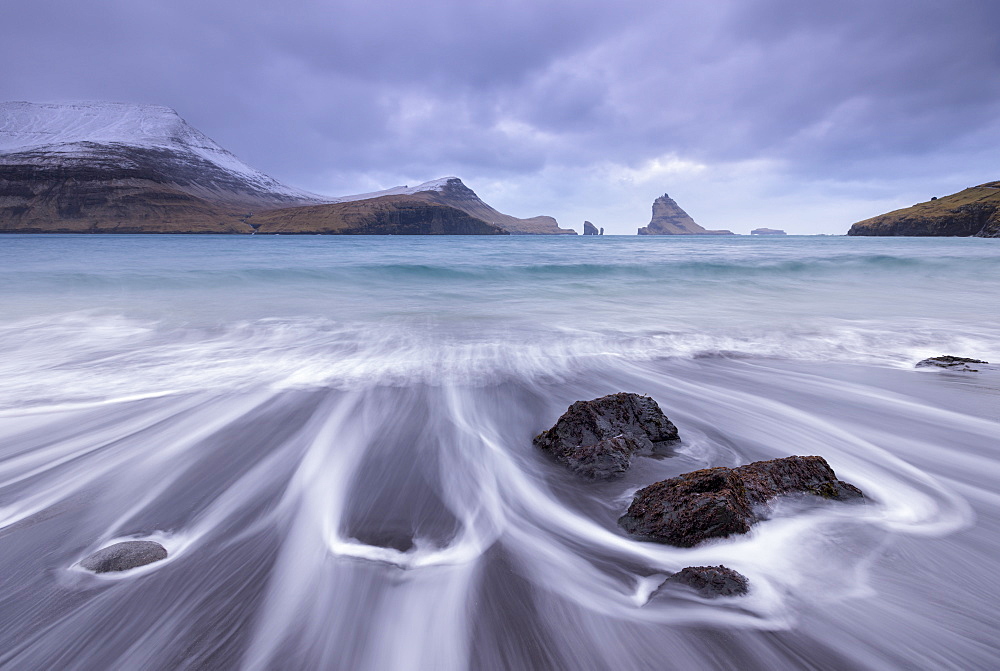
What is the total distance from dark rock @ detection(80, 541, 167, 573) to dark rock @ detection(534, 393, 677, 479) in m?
2.46

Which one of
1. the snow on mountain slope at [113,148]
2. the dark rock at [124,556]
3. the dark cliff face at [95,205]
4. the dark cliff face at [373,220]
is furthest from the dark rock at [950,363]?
the snow on mountain slope at [113,148]

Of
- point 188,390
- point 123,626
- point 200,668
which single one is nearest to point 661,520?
point 200,668

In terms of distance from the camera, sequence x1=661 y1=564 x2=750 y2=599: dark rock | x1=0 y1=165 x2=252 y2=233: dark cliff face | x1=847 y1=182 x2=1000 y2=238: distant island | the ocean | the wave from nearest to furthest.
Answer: the ocean → x1=661 y1=564 x2=750 y2=599: dark rock → the wave → x1=847 y1=182 x2=1000 y2=238: distant island → x1=0 y1=165 x2=252 y2=233: dark cliff face

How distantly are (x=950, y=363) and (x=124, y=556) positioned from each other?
27.0ft

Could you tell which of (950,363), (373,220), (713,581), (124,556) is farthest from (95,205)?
(950,363)

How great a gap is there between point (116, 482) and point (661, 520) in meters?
3.60

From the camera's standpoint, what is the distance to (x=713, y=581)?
6.37 ft

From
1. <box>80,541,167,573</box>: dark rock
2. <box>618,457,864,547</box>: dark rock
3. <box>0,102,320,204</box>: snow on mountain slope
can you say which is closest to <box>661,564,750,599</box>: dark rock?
<box>618,457,864,547</box>: dark rock

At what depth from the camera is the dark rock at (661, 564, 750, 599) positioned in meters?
1.93

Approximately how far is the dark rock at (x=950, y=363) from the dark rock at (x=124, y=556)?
7900 millimetres

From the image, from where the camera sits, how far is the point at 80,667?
1.70m

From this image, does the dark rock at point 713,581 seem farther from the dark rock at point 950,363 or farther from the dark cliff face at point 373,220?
the dark cliff face at point 373,220

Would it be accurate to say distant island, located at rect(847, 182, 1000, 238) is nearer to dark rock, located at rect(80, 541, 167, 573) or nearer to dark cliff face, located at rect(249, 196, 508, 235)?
dark rock, located at rect(80, 541, 167, 573)

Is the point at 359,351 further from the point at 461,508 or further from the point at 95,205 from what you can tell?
the point at 95,205
